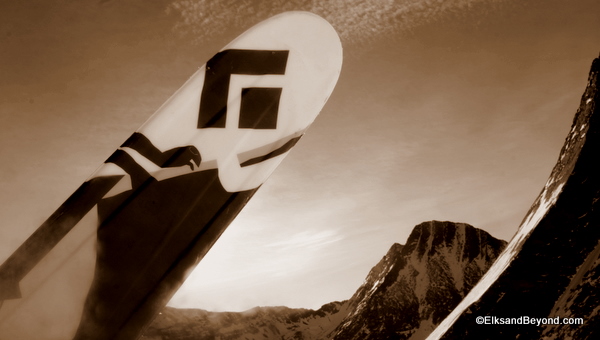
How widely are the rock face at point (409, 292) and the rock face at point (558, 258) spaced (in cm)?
11693

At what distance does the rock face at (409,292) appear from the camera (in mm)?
119812

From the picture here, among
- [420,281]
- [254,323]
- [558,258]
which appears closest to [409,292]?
[420,281]

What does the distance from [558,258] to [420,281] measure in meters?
126

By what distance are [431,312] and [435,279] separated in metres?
11.3

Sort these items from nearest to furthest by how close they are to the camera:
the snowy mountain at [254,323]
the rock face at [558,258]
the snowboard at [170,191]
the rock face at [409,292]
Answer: the snowboard at [170,191], the rock face at [558,258], the rock face at [409,292], the snowy mountain at [254,323]

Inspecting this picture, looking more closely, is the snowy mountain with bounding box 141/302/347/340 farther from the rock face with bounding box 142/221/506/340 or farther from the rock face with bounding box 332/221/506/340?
the rock face with bounding box 332/221/506/340

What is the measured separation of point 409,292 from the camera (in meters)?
124

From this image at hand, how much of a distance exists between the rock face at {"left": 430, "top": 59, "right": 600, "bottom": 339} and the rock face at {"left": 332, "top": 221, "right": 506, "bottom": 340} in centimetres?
11732

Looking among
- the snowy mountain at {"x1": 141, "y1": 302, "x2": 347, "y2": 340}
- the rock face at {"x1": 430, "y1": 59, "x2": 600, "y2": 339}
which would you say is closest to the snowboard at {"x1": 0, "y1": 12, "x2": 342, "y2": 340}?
the rock face at {"x1": 430, "y1": 59, "x2": 600, "y2": 339}

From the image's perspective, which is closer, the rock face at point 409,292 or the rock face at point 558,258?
the rock face at point 558,258

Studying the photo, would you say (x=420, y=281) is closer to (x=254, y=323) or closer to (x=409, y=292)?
(x=409, y=292)

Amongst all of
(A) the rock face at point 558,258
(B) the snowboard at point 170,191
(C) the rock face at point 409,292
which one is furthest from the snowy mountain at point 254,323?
Answer: (B) the snowboard at point 170,191

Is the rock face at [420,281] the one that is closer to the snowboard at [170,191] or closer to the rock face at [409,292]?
the rock face at [409,292]

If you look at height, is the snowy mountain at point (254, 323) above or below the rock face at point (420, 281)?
below
